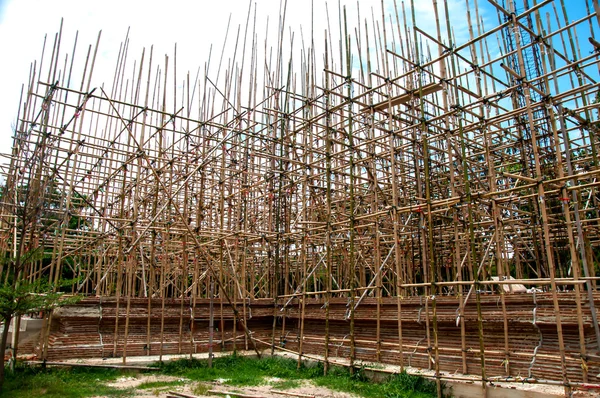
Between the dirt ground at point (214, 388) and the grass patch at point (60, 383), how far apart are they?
30 centimetres

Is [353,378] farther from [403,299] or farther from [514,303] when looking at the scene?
[514,303]

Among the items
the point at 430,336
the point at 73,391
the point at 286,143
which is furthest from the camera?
the point at 286,143

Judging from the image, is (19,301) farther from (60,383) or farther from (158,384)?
(158,384)

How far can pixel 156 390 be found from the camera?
818cm

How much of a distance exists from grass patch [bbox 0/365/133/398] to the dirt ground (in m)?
0.30

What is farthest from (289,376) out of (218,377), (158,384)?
(158,384)

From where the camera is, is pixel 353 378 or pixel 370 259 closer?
pixel 353 378

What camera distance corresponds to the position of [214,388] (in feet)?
28.3

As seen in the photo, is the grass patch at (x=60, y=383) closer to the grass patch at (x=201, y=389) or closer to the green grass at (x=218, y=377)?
the green grass at (x=218, y=377)

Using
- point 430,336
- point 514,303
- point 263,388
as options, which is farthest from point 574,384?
point 263,388

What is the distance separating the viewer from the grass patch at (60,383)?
7.75 meters

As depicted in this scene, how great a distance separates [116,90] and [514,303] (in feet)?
44.3

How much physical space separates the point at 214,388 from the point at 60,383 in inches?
111

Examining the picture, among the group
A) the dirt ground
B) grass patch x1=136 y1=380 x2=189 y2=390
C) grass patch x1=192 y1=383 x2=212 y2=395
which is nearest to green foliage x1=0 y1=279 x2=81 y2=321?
the dirt ground
